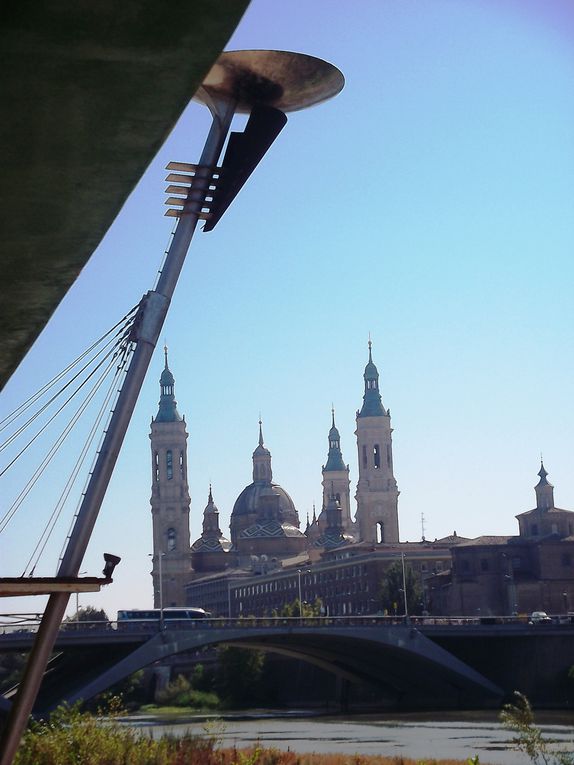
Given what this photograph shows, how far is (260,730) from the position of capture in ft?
157

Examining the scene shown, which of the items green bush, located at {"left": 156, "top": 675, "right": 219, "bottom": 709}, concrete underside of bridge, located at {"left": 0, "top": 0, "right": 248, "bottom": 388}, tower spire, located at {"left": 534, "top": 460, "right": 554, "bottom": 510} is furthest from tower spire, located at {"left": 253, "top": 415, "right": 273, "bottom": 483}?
concrete underside of bridge, located at {"left": 0, "top": 0, "right": 248, "bottom": 388}

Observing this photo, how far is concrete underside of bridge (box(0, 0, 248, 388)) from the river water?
2421cm

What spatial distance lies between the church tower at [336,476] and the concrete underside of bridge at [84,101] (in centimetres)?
14905

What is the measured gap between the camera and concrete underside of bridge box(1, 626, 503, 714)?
5622 centimetres

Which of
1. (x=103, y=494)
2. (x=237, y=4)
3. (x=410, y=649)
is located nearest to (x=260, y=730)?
(x=410, y=649)

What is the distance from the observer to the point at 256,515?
143 m

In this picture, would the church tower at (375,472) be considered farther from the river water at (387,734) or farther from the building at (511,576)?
the river water at (387,734)

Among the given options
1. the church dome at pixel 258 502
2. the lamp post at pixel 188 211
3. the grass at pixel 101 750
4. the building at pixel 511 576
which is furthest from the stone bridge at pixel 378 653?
the church dome at pixel 258 502

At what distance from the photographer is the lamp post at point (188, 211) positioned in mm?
11273

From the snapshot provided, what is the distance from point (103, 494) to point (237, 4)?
30.3 feet

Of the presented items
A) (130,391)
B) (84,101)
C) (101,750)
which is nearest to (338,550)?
(101,750)

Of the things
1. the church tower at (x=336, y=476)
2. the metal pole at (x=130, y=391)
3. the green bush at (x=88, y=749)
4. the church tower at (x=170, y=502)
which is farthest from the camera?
the church tower at (x=336, y=476)

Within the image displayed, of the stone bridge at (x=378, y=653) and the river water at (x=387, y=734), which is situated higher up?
the stone bridge at (x=378, y=653)

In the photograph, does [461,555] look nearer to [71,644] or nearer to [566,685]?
[566,685]
